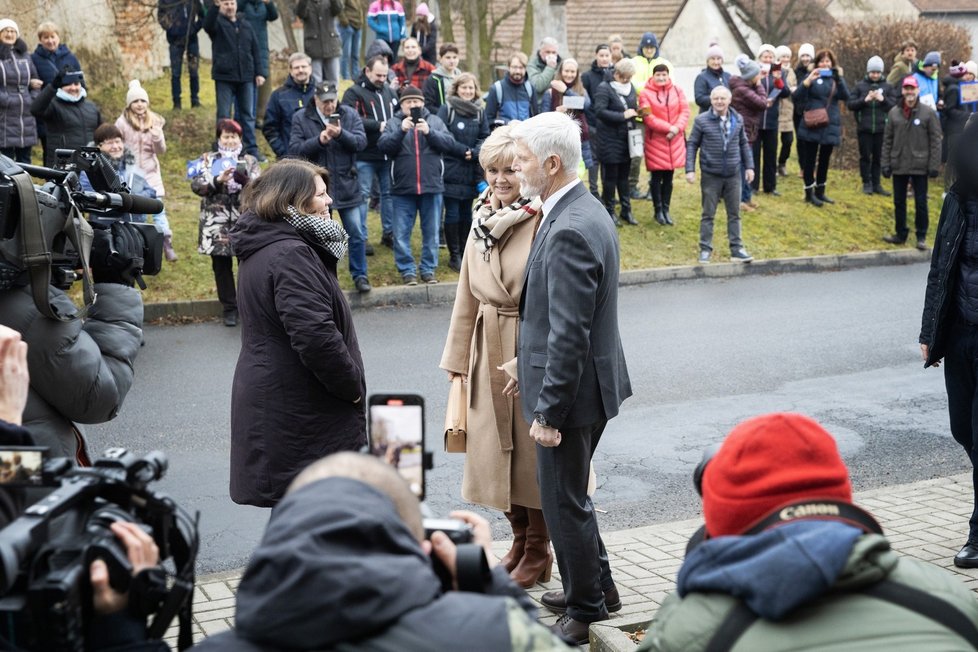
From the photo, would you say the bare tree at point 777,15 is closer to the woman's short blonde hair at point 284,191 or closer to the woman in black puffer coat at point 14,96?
the woman in black puffer coat at point 14,96

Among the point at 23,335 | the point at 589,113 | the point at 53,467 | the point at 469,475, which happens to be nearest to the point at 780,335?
the point at 589,113

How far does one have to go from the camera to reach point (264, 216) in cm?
515

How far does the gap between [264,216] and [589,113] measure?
12.3 meters

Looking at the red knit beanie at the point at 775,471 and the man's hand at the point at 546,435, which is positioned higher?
the red knit beanie at the point at 775,471

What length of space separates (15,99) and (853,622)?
1400 cm

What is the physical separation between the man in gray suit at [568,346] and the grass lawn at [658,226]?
865 centimetres

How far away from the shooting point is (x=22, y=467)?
8.75 ft

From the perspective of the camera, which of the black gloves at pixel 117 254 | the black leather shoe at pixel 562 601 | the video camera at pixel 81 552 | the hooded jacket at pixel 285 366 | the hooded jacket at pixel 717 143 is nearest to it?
the video camera at pixel 81 552

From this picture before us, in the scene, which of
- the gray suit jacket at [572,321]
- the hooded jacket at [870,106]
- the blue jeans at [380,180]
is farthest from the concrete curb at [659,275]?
the gray suit jacket at [572,321]

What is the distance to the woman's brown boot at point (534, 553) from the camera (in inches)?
224

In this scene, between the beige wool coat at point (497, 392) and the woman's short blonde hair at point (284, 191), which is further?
the beige wool coat at point (497, 392)

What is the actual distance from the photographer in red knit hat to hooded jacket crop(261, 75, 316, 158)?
40.8 feet

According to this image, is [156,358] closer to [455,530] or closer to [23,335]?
[23,335]

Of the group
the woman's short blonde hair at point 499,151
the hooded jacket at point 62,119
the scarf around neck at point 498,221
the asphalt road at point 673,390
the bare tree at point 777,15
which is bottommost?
the asphalt road at point 673,390
